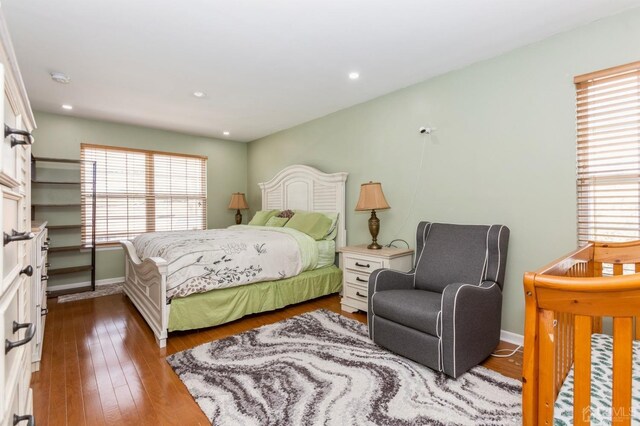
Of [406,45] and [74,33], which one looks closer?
[74,33]

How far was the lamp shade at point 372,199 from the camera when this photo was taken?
125 inches

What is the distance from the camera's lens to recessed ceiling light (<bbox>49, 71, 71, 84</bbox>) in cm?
293

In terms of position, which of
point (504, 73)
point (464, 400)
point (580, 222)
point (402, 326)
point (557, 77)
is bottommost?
point (464, 400)

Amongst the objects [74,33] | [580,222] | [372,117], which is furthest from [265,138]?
[580,222]

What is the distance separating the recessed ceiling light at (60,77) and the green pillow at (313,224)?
276cm

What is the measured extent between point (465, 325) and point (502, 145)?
5.00ft

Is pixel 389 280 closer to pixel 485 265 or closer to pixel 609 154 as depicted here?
pixel 485 265

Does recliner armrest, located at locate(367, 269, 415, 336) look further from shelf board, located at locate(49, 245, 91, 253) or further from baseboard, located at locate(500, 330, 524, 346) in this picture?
shelf board, located at locate(49, 245, 91, 253)

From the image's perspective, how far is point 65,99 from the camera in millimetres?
3604

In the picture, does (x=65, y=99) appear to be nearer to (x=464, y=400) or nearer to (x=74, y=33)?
(x=74, y=33)

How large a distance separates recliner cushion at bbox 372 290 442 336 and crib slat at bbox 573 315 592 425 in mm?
1194

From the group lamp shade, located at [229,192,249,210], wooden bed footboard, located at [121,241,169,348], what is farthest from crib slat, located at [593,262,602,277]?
lamp shade, located at [229,192,249,210]

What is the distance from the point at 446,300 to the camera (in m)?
1.92

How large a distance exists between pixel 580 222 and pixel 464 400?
1492 millimetres
